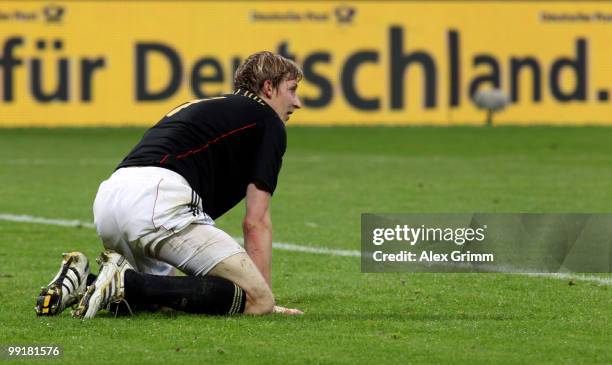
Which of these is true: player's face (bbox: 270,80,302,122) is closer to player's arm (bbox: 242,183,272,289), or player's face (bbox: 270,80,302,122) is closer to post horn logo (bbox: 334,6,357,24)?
player's arm (bbox: 242,183,272,289)

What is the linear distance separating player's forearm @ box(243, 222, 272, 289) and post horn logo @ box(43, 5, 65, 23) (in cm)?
1945

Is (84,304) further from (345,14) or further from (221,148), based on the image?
(345,14)

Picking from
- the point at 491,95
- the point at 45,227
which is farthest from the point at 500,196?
the point at 491,95

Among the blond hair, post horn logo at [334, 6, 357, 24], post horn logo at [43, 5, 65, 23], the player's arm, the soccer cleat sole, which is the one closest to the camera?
the soccer cleat sole

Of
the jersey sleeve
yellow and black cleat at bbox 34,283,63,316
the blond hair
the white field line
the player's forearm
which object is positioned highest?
the blond hair

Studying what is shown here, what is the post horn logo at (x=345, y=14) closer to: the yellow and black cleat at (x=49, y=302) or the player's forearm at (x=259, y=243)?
the player's forearm at (x=259, y=243)

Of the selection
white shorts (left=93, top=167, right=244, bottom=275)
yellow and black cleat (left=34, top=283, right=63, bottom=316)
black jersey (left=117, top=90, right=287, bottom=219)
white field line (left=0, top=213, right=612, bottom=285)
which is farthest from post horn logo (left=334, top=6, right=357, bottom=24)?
yellow and black cleat (left=34, top=283, right=63, bottom=316)

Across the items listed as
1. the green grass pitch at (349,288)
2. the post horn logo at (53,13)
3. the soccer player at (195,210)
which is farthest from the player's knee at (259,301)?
the post horn logo at (53,13)

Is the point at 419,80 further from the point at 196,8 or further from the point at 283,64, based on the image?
the point at 283,64

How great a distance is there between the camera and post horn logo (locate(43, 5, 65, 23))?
25.8 metres

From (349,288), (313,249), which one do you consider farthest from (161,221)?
(313,249)

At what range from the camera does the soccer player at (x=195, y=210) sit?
6.84 m

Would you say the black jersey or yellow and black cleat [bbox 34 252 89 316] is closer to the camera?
yellow and black cleat [bbox 34 252 89 316]

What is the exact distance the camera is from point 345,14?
26719 mm
